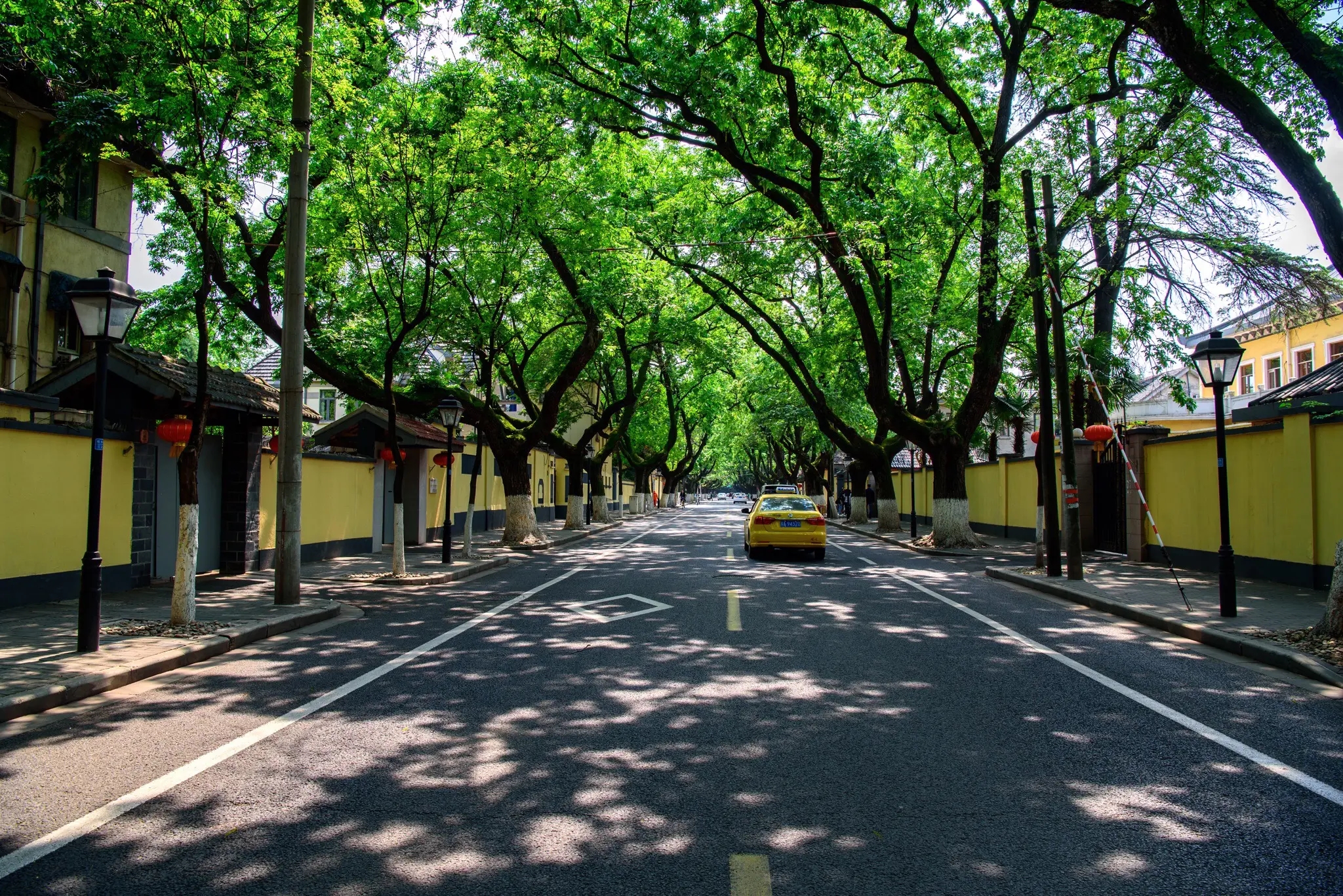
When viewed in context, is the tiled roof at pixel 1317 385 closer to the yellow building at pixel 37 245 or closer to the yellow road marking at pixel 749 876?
the yellow road marking at pixel 749 876

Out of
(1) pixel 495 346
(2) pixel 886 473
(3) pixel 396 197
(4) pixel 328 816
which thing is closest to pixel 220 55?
A: (3) pixel 396 197

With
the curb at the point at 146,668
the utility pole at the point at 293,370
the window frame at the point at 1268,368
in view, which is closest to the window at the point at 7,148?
the utility pole at the point at 293,370

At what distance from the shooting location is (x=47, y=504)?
11.1 meters

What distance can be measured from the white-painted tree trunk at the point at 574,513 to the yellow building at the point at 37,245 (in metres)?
16.4

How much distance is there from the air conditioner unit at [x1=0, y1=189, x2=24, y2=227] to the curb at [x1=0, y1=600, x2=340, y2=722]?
38.3 feet

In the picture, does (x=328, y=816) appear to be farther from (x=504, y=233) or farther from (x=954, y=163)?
(x=954, y=163)

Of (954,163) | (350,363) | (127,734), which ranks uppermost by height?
(954,163)

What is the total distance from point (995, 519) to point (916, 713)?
24.9 meters

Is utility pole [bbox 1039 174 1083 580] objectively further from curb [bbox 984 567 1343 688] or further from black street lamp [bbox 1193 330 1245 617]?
black street lamp [bbox 1193 330 1245 617]

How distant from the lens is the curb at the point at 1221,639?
734 centimetres

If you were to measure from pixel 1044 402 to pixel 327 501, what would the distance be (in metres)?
15.2

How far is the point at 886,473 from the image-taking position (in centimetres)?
3052

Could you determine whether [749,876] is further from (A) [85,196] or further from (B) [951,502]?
(A) [85,196]

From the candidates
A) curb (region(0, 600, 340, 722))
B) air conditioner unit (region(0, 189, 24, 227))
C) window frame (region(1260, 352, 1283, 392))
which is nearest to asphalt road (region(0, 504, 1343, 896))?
curb (region(0, 600, 340, 722))
